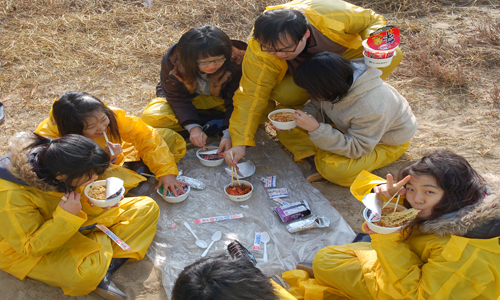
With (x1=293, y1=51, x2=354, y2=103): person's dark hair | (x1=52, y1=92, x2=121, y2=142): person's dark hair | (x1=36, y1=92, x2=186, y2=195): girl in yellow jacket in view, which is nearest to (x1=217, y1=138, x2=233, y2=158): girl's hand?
(x1=36, y1=92, x2=186, y2=195): girl in yellow jacket

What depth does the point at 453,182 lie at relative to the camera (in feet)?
5.40

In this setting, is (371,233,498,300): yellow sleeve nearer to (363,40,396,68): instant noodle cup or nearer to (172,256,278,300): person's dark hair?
(172,256,278,300): person's dark hair

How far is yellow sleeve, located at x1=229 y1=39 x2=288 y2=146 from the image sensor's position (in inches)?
118

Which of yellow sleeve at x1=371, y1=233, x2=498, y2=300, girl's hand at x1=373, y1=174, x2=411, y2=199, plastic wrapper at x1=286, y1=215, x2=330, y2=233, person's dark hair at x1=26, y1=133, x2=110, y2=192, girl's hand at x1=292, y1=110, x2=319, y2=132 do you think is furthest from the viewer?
girl's hand at x1=292, y1=110, x2=319, y2=132

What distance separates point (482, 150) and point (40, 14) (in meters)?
6.52

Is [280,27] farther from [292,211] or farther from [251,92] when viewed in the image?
[292,211]

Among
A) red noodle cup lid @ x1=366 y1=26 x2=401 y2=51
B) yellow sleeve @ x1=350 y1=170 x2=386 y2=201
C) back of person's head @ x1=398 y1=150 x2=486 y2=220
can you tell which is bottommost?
yellow sleeve @ x1=350 y1=170 x2=386 y2=201

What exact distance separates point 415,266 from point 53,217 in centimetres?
191

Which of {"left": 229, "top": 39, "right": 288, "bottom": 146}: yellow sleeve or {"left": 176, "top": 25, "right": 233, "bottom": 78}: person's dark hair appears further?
{"left": 229, "top": 39, "right": 288, "bottom": 146}: yellow sleeve

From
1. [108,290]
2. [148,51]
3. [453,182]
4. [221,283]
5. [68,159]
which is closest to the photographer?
[221,283]

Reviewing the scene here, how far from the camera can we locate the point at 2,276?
2299mm

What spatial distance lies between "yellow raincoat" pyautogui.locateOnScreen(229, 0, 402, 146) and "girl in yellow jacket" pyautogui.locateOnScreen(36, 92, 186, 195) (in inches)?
22.6

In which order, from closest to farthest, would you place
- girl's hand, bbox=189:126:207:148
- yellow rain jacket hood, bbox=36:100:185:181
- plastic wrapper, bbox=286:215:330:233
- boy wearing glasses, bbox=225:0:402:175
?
plastic wrapper, bbox=286:215:330:233
yellow rain jacket hood, bbox=36:100:185:181
boy wearing glasses, bbox=225:0:402:175
girl's hand, bbox=189:126:207:148

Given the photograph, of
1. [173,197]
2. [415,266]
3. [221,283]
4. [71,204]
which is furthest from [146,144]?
[415,266]
